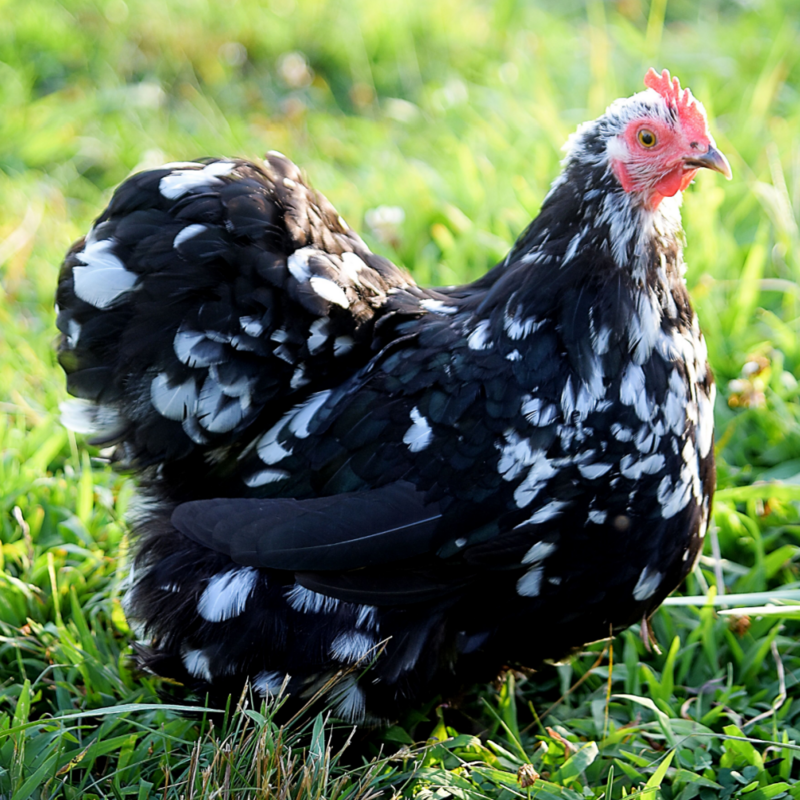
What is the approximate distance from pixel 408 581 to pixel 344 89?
4412 millimetres

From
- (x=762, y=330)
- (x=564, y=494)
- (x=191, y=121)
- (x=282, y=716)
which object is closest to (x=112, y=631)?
(x=282, y=716)

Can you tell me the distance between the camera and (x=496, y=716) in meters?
2.40

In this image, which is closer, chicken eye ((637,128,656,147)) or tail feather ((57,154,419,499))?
chicken eye ((637,128,656,147))

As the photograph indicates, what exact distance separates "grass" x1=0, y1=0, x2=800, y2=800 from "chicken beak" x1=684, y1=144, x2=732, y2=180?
114cm

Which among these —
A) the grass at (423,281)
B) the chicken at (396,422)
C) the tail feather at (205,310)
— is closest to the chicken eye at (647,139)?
the chicken at (396,422)

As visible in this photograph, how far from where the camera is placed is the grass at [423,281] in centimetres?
222

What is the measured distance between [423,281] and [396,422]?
5.27 feet

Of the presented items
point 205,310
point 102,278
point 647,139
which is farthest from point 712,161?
point 102,278

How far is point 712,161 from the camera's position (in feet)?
6.89

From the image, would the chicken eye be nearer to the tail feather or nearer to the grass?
the tail feather

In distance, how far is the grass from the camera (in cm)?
222

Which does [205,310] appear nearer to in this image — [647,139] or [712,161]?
[647,139]

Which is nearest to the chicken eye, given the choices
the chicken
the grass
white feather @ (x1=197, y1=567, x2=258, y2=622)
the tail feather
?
the chicken

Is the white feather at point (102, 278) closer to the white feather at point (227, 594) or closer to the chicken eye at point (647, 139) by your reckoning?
the white feather at point (227, 594)
